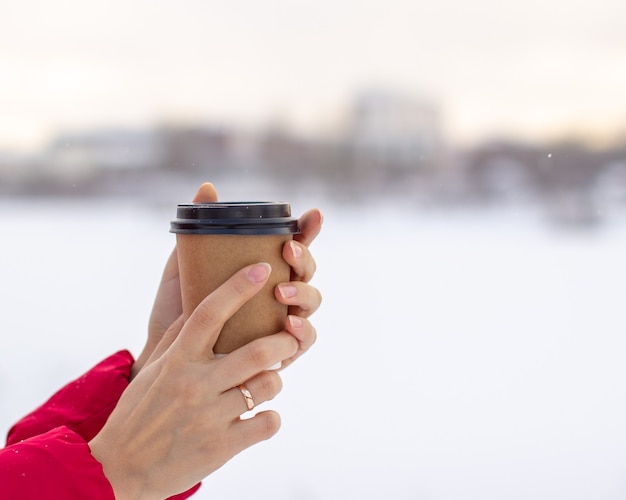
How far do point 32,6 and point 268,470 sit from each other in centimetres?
258

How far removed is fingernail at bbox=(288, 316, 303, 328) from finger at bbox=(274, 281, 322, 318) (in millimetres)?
15

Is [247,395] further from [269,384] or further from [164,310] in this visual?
[164,310]

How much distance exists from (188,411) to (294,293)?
16 centimetres

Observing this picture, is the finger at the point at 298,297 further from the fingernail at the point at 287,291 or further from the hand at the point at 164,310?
the hand at the point at 164,310

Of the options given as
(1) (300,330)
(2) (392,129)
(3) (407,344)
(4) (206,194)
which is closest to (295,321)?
(1) (300,330)

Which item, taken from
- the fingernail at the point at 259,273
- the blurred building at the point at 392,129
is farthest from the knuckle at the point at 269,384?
the blurred building at the point at 392,129

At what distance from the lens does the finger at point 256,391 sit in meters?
0.56

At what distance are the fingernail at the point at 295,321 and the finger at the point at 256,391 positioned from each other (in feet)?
0.17

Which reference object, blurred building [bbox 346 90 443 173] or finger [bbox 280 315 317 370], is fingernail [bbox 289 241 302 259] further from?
blurred building [bbox 346 90 443 173]

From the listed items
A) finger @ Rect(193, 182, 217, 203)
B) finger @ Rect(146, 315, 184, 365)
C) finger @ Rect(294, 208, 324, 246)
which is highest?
finger @ Rect(193, 182, 217, 203)

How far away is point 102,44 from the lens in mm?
3035

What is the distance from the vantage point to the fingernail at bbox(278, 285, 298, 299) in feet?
2.01

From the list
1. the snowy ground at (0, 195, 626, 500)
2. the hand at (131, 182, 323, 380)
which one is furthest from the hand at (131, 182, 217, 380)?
the snowy ground at (0, 195, 626, 500)

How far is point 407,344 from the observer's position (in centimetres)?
250
